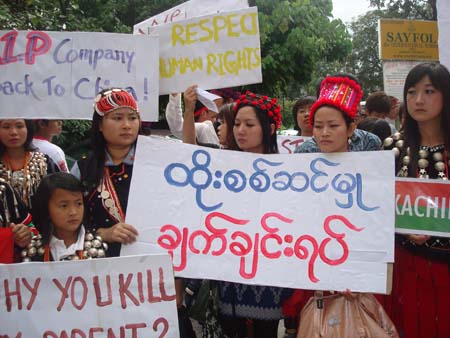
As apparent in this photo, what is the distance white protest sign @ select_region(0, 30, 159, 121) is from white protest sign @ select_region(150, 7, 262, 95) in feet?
0.51

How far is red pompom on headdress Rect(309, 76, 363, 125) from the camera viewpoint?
8.47 ft

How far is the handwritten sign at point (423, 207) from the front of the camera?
248 centimetres

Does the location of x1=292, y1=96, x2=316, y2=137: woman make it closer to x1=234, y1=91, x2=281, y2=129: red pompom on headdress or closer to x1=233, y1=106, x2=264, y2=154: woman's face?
x1=234, y1=91, x2=281, y2=129: red pompom on headdress

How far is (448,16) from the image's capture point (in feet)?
10.1

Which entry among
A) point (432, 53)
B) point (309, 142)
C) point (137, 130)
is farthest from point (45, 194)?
point (432, 53)

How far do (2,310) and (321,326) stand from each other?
54.3 inches

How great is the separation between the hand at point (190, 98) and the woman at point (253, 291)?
39 centimetres

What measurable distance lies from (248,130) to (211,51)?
821 millimetres

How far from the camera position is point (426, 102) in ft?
8.60

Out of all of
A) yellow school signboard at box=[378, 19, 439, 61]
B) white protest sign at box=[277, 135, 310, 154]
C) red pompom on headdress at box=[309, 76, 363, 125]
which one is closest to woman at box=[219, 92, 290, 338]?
red pompom on headdress at box=[309, 76, 363, 125]

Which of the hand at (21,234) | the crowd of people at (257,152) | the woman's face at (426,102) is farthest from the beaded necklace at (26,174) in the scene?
the woman's face at (426,102)

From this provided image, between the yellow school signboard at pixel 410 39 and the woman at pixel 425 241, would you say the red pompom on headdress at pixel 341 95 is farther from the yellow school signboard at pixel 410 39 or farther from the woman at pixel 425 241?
the yellow school signboard at pixel 410 39

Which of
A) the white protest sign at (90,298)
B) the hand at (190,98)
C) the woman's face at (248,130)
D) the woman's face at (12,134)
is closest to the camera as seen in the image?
the white protest sign at (90,298)

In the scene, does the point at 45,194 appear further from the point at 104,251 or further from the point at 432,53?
the point at 432,53
